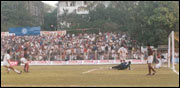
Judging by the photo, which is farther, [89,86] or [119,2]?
[119,2]

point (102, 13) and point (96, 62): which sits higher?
point (102, 13)

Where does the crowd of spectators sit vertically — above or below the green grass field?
above

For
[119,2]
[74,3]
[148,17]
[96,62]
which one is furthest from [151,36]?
[74,3]

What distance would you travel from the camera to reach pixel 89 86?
47.0ft

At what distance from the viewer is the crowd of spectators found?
44.1 metres

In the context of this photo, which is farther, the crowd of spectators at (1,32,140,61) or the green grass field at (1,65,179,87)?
the crowd of spectators at (1,32,140,61)

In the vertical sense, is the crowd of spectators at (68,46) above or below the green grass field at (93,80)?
above

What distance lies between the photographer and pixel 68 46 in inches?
1864

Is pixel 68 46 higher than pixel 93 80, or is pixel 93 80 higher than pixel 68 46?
pixel 68 46

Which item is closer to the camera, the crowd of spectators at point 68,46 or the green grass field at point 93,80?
the green grass field at point 93,80

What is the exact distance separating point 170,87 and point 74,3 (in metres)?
70.2

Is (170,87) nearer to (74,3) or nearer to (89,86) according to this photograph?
(89,86)

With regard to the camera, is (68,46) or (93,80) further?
(68,46)

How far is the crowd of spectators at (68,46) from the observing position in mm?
44125
